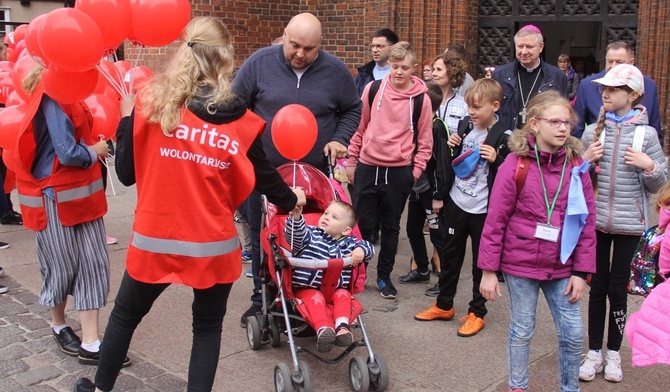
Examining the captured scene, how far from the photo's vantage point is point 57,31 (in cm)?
342

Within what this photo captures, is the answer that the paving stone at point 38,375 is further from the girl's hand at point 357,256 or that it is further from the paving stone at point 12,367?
the girl's hand at point 357,256

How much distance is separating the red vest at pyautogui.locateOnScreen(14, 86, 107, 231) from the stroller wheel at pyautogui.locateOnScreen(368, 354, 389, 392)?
1907mm

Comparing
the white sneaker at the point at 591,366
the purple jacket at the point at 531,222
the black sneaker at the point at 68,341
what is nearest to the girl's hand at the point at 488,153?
the purple jacket at the point at 531,222

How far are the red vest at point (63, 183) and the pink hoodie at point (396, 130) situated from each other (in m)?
2.15

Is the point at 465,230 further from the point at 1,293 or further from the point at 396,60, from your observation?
the point at 1,293

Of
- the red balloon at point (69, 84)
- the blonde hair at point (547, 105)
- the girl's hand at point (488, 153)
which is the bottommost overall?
the girl's hand at point (488, 153)

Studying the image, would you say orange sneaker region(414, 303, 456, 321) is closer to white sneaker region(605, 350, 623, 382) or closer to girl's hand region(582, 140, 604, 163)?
white sneaker region(605, 350, 623, 382)

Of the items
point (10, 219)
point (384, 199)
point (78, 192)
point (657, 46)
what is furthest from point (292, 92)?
point (657, 46)

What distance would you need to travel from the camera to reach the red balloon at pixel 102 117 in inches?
175

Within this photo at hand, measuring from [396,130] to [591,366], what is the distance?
7.36 feet

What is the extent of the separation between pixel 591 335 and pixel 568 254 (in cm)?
103

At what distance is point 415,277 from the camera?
20.1 feet

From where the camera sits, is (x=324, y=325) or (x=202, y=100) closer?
(x=202, y=100)

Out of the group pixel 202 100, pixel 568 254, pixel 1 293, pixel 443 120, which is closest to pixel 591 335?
pixel 568 254
